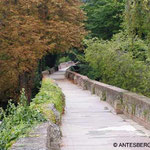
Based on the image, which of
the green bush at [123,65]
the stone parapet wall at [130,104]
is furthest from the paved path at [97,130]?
the green bush at [123,65]

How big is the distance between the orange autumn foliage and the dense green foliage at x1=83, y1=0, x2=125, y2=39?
14.0 ft

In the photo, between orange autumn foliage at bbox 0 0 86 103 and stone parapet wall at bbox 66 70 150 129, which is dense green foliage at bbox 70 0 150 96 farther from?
orange autumn foliage at bbox 0 0 86 103

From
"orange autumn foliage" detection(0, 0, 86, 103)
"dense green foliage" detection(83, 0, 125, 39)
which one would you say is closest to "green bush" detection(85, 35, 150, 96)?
"orange autumn foliage" detection(0, 0, 86, 103)

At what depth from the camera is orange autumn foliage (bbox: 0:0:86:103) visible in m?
25.7

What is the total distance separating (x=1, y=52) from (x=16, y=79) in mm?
4037

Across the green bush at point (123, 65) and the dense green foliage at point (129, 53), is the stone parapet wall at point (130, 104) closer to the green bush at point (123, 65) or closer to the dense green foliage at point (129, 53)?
the dense green foliage at point (129, 53)

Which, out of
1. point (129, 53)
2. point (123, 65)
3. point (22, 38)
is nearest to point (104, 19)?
point (22, 38)

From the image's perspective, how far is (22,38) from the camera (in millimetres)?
26266

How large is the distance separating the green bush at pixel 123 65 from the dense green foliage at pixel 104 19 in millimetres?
9971

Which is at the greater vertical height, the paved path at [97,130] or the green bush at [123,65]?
the green bush at [123,65]

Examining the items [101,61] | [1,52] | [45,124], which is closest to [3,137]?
[45,124]

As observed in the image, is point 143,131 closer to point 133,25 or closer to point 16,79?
point 133,25

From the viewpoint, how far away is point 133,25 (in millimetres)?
12344

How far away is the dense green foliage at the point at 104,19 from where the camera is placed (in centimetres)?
3416
